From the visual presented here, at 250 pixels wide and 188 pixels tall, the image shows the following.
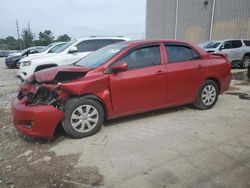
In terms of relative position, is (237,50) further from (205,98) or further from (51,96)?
(51,96)

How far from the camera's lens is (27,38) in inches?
2630

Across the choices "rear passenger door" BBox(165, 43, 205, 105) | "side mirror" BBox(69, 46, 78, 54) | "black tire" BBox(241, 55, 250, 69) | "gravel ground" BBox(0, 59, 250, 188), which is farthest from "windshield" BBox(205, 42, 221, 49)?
"gravel ground" BBox(0, 59, 250, 188)

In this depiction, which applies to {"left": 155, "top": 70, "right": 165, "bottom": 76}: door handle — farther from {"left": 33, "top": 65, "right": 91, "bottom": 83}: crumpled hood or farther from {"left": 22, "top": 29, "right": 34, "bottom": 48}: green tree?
{"left": 22, "top": 29, "right": 34, "bottom": 48}: green tree

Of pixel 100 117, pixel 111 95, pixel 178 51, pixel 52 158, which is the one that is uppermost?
pixel 178 51

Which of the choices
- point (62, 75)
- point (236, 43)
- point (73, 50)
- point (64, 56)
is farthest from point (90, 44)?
point (236, 43)

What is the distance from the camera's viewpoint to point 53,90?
400 cm

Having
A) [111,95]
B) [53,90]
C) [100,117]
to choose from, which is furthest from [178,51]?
[53,90]

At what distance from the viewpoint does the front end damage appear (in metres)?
3.84

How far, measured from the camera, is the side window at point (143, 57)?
4.60m

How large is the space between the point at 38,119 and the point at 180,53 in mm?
3160

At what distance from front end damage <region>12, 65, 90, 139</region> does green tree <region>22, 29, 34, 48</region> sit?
66418 millimetres

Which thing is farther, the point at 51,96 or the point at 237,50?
the point at 237,50

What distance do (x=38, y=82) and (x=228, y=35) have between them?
18178mm

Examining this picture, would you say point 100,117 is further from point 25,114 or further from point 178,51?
point 178,51
